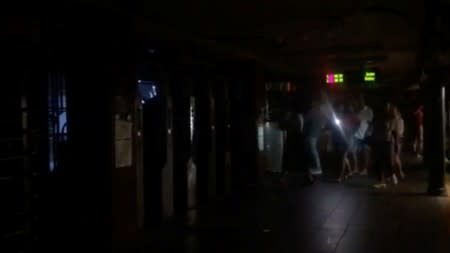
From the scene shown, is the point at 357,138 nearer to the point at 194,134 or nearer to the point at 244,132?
the point at 244,132

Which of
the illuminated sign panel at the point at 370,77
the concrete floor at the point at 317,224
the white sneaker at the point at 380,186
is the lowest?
the concrete floor at the point at 317,224

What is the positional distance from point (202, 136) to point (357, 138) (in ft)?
15.5

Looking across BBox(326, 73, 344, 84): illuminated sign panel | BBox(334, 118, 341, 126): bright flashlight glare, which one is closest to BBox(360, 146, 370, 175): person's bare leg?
BBox(334, 118, 341, 126): bright flashlight glare

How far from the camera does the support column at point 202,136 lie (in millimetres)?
11055

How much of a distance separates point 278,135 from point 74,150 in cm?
836

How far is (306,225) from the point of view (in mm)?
8977

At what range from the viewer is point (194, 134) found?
36.0 feet

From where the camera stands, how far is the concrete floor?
25.5 ft

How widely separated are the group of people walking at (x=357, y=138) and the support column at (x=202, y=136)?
2896 mm

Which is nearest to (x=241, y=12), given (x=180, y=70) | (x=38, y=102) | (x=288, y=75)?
(x=180, y=70)

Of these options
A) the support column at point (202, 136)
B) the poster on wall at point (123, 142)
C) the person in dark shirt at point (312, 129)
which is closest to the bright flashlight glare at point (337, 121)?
the person in dark shirt at point (312, 129)

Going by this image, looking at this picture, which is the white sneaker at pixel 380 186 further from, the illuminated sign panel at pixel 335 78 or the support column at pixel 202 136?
the illuminated sign panel at pixel 335 78

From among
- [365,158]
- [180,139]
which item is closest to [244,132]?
[180,139]

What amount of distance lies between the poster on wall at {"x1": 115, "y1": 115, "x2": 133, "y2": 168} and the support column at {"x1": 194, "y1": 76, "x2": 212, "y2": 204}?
2.87 metres
